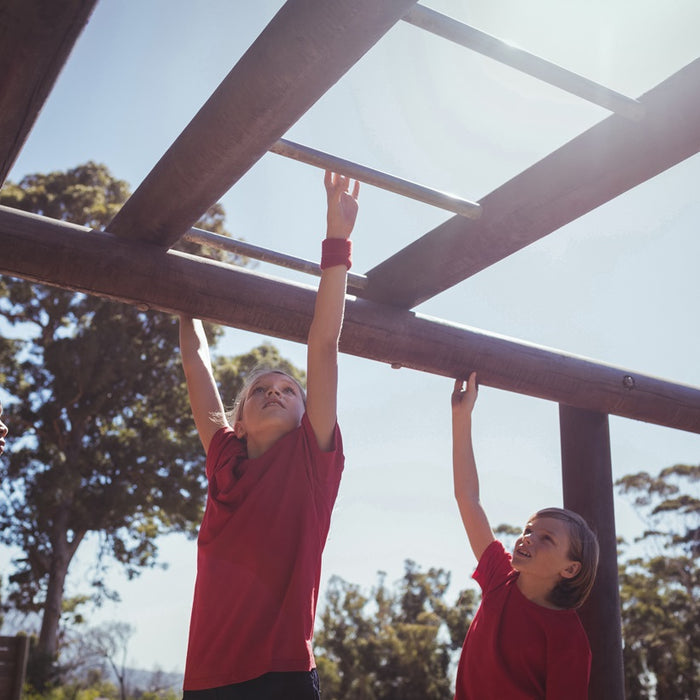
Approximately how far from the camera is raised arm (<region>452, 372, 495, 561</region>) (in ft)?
8.28

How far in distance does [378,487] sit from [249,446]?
24270mm

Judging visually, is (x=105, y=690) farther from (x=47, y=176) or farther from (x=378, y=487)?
(x=378, y=487)

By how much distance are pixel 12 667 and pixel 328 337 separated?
589 cm

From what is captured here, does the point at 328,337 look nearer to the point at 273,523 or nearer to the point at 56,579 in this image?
the point at 273,523

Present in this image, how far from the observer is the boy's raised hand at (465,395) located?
256cm

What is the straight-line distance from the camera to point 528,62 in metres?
1.61

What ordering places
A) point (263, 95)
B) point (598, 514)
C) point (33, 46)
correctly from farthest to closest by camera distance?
point (598, 514)
point (263, 95)
point (33, 46)

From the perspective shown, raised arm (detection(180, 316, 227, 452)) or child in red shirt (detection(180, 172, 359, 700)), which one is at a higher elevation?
raised arm (detection(180, 316, 227, 452))

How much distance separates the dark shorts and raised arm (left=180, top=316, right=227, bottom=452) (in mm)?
827

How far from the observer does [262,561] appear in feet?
5.74

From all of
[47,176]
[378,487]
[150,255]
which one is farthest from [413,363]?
[378,487]

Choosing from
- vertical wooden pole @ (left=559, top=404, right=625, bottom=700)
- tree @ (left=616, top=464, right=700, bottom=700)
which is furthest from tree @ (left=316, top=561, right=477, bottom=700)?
vertical wooden pole @ (left=559, top=404, right=625, bottom=700)

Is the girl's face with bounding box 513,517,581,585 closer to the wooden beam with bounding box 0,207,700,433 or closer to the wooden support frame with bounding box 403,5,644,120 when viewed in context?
the wooden beam with bounding box 0,207,700,433

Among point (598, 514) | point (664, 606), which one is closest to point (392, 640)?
point (664, 606)
